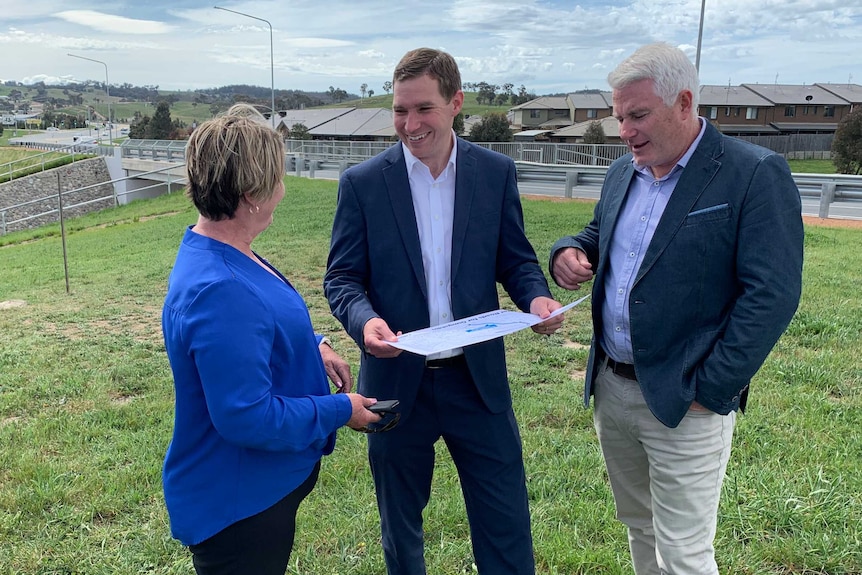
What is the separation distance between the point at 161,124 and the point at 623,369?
67825 millimetres

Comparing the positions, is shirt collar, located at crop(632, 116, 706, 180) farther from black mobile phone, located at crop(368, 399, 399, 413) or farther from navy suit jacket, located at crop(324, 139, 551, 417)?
black mobile phone, located at crop(368, 399, 399, 413)

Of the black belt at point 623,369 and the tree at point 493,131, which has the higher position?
the tree at point 493,131

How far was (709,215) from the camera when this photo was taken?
214cm

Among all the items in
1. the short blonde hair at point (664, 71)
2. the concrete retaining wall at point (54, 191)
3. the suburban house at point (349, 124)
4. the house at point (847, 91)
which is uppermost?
the house at point (847, 91)

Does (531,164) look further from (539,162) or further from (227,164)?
(227,164)

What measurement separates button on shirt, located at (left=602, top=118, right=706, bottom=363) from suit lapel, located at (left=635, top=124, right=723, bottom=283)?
1.6 inches

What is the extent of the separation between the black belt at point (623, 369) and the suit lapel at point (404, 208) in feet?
2.60

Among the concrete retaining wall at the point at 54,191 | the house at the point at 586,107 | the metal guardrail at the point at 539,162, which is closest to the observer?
the metal guardrail at the point at 539,162

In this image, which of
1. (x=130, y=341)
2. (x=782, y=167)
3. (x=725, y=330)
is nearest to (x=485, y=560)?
(x=725, y=330)

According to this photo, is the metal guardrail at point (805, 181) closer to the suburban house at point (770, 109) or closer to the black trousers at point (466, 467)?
the black trousers at point (466, 467)

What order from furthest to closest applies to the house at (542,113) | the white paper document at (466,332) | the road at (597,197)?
1. the house at (542,113)
2. the road at (597,197)
3. the white paper document at (466,332)

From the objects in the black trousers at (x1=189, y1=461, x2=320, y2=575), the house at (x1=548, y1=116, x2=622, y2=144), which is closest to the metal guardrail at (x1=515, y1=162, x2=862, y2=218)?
the black trousers at (x1=189, y1=461, x2=320, y2=575)

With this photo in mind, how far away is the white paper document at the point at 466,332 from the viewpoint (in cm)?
211

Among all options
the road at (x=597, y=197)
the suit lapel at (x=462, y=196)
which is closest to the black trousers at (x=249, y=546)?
the suit lapel at (x=462, y=196)
